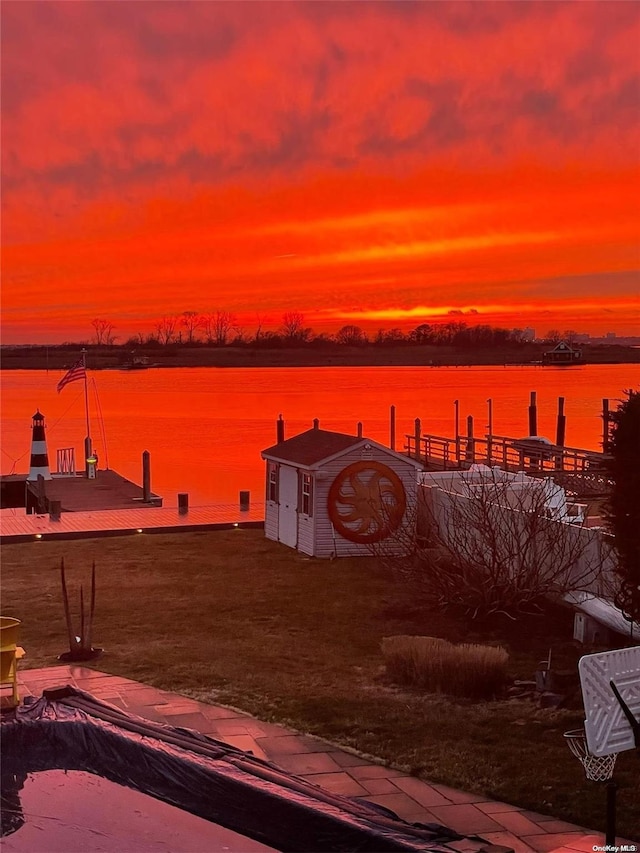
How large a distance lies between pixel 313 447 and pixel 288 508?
137 cm

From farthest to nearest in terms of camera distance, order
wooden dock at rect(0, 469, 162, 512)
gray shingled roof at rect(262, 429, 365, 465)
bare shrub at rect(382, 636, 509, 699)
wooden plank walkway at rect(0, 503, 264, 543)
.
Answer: wooden dock at rect(0, 469, 162, 512), wooden plank walkway at rect(0, 503, 264, 543), gray shingled roof at rect(262, 429, 365, 465), bare shrub at rect(382, 636, 509, 699)

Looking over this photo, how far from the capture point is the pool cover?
21.2 feet

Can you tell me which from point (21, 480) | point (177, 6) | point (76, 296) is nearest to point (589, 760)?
point (177, 6)

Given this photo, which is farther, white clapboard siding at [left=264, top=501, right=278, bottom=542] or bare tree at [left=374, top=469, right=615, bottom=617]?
white clapboard siding at [left=264, top=501, right=278, bottom=542]

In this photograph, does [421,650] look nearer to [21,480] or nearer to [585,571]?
[585,571]

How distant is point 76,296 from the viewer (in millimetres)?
41688

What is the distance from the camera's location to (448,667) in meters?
9.66

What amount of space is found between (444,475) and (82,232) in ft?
35.8

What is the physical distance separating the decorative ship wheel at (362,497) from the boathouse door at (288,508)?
113 cm

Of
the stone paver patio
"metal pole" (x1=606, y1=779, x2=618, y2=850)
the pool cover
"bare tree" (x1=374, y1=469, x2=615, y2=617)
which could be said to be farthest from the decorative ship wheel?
"metal pole" (x1=606, y1=779, x2=618, y2=850)

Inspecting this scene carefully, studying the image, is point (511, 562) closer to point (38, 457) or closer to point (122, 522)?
point (122, 522)

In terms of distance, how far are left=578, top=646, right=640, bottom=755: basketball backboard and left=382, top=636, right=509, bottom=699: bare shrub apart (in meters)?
3.87

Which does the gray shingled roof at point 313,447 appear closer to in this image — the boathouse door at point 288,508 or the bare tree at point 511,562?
the boathouse door at point 288,508

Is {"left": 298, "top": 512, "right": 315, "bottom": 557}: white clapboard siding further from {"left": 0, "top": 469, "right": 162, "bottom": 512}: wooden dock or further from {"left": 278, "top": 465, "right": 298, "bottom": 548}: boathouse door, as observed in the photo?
{"left": 0, "top": 469, "right": 162, "bottom": 512}: wooden dock
